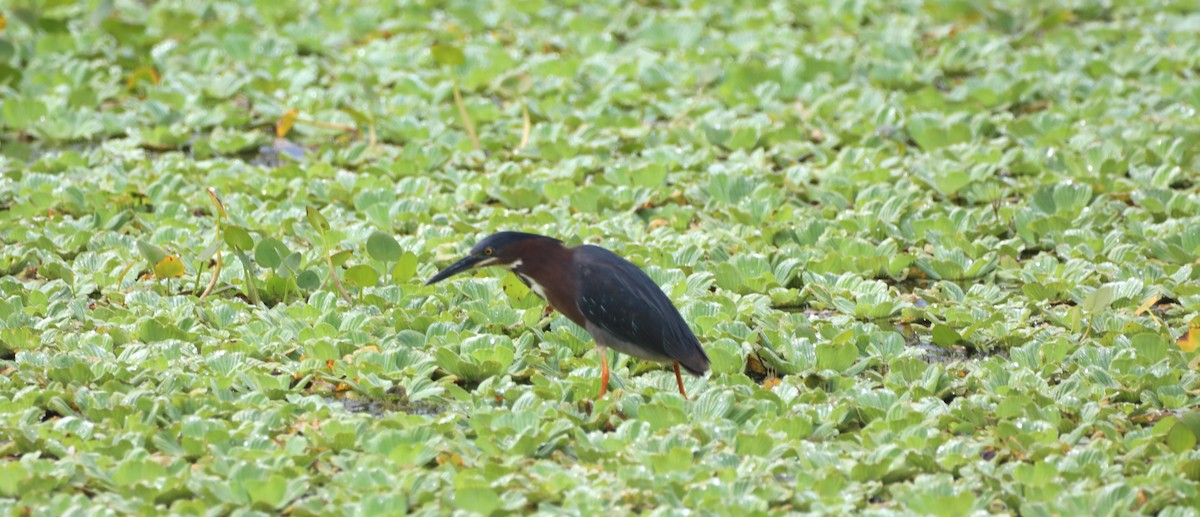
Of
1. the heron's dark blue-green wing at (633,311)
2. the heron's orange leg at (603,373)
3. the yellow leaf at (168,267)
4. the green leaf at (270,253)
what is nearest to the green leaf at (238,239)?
the green leaf at (270,253)

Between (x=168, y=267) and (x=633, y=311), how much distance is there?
175 centimetres

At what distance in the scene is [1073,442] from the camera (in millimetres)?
4379

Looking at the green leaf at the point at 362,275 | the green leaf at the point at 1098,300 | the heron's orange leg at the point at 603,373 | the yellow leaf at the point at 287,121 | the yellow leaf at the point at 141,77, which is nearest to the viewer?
the heron's orange leg at the point at 603,373

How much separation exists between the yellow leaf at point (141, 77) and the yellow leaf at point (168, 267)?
304cm

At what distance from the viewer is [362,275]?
5.52m

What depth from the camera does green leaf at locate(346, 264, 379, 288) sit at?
18.0ft

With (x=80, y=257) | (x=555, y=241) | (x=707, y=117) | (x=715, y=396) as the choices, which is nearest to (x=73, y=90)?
(x=80, y=257)

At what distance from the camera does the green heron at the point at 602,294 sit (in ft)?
15.6

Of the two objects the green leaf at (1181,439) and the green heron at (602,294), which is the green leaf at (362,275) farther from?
the green leaf at (1181,439)

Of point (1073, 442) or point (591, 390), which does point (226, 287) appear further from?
point (1073, 442)

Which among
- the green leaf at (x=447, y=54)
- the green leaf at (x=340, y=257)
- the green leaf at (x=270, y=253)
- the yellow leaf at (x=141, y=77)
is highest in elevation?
the green leaf at (x=447, y=54)

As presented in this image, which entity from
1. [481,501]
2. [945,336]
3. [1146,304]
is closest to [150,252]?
[481,501]

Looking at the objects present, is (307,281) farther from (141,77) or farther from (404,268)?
(141,77)

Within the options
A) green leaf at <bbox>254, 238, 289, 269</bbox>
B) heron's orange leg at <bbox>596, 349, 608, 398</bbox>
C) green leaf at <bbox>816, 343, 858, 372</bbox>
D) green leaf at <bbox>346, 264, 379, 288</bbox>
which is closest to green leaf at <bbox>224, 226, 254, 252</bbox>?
green leaf at <bbox>254, 238, 289, 269</bbox>
